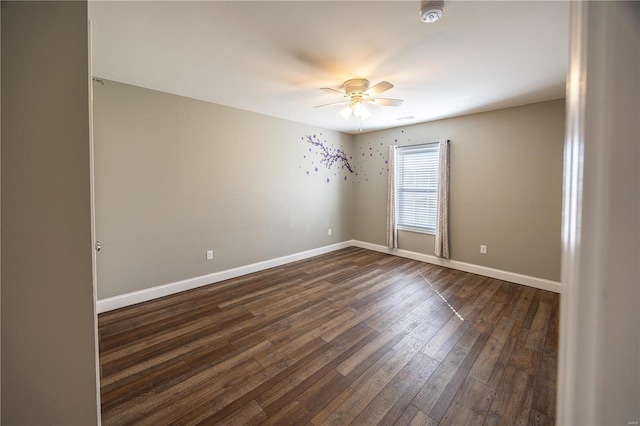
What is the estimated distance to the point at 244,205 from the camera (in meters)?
3.82

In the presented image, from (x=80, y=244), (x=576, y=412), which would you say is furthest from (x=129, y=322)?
(x=576, y=412)

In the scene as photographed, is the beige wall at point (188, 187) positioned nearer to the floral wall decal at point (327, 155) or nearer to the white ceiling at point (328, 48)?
the floral wall decal at point (327, 155)

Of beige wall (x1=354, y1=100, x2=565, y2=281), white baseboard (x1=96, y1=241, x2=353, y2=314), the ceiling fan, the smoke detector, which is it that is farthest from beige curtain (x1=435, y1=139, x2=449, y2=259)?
the smoke detector

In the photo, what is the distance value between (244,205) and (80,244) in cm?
306

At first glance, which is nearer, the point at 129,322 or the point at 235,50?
the point at 235,50

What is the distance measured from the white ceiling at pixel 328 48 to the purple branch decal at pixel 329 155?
1.50 meters

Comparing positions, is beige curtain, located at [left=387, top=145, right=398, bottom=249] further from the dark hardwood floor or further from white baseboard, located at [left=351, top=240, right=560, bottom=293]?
the dark hardwood floor

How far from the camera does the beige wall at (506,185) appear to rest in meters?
3.29

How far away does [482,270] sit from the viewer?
153 inches

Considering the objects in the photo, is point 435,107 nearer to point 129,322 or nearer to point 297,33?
point 297,33

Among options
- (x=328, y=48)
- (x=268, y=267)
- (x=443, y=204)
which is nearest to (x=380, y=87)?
(x=328, y=48)

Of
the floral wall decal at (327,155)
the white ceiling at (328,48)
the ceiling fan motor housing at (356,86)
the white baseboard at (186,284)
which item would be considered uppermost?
the white ceiling at (328,48)

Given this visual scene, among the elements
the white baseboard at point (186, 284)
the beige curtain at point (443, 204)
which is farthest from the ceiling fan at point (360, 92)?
the white baseboard at point (186, 284)

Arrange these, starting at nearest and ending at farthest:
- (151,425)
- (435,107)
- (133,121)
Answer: (151,425) < (133,121) < (435,107)
